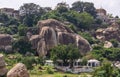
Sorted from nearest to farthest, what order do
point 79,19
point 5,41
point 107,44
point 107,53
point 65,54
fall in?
point 65,54 → point 107,53 → point 5,41 → point 107,44 → point 79,19

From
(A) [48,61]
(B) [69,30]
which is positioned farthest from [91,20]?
(A) [48,61]

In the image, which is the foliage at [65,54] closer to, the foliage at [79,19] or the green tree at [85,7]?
the foliage at [79,19]

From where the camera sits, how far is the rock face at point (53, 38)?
59281mm

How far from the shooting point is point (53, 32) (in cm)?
6078

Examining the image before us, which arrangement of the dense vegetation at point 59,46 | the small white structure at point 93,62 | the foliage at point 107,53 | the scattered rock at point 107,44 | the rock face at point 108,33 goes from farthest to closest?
the rock face at point 108,33 < the scattered rock at point 107,44 < the foliage at point 107,53 < the small white structure at point 93,62 < the dense vegetation at point 59,46

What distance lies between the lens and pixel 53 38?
197 ft

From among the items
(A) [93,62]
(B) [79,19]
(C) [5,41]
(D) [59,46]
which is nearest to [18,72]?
(D) [59,46]

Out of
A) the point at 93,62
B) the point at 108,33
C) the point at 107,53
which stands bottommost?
the point at 93,62

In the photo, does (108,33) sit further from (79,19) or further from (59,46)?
(59,46)

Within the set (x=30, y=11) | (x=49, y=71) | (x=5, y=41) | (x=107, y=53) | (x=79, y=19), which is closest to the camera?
(x=49, y=71)

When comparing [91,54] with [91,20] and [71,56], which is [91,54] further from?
[91,20]

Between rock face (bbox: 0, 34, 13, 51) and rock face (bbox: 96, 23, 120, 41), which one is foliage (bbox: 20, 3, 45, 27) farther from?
rock face (bbox: 0, 34, 13, 51)

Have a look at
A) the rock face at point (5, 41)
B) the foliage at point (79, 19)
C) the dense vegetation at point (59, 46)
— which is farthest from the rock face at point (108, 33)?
the rock face at point (5, 41)

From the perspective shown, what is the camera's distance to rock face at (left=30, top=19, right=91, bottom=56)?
5928 centimetres
